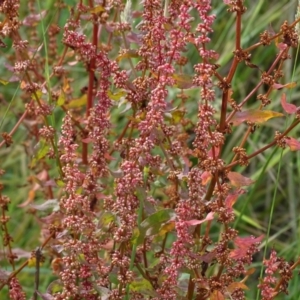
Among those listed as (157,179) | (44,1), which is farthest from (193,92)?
(157,179)

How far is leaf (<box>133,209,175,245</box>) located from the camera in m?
1.05

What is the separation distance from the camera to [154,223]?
1.06m

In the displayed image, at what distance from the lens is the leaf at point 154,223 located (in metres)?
1.05

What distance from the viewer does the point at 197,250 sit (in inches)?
43.6

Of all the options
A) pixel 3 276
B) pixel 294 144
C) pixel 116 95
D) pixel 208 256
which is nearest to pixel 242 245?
pixel 208 256

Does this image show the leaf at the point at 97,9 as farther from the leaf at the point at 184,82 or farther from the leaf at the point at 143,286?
the leaf at the point at 143,286

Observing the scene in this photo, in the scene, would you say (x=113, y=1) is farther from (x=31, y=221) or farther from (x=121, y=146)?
(x=31, y=221)

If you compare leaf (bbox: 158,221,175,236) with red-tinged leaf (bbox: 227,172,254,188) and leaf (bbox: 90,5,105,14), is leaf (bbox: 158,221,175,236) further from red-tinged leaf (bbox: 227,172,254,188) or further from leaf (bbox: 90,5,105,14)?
leaf (bbox: 90,5,105,14)

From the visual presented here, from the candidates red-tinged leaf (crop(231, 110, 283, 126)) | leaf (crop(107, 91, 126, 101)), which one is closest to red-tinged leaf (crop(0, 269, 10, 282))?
leaf (crop(107, 91, 126, 101))

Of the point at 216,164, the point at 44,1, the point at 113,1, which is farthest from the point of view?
the point at 44,1

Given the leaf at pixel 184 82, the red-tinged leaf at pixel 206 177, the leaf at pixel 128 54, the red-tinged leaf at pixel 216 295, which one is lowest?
the red-tinged leaf at pixel 216 295

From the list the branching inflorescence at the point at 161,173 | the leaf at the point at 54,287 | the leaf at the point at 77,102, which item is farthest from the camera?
the leaf at the point at 77,102

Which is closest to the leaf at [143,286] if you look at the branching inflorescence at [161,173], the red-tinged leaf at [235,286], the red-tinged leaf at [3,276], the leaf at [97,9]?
the branching inflorescence at [161,173]

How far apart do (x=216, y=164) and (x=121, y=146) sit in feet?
0.62
